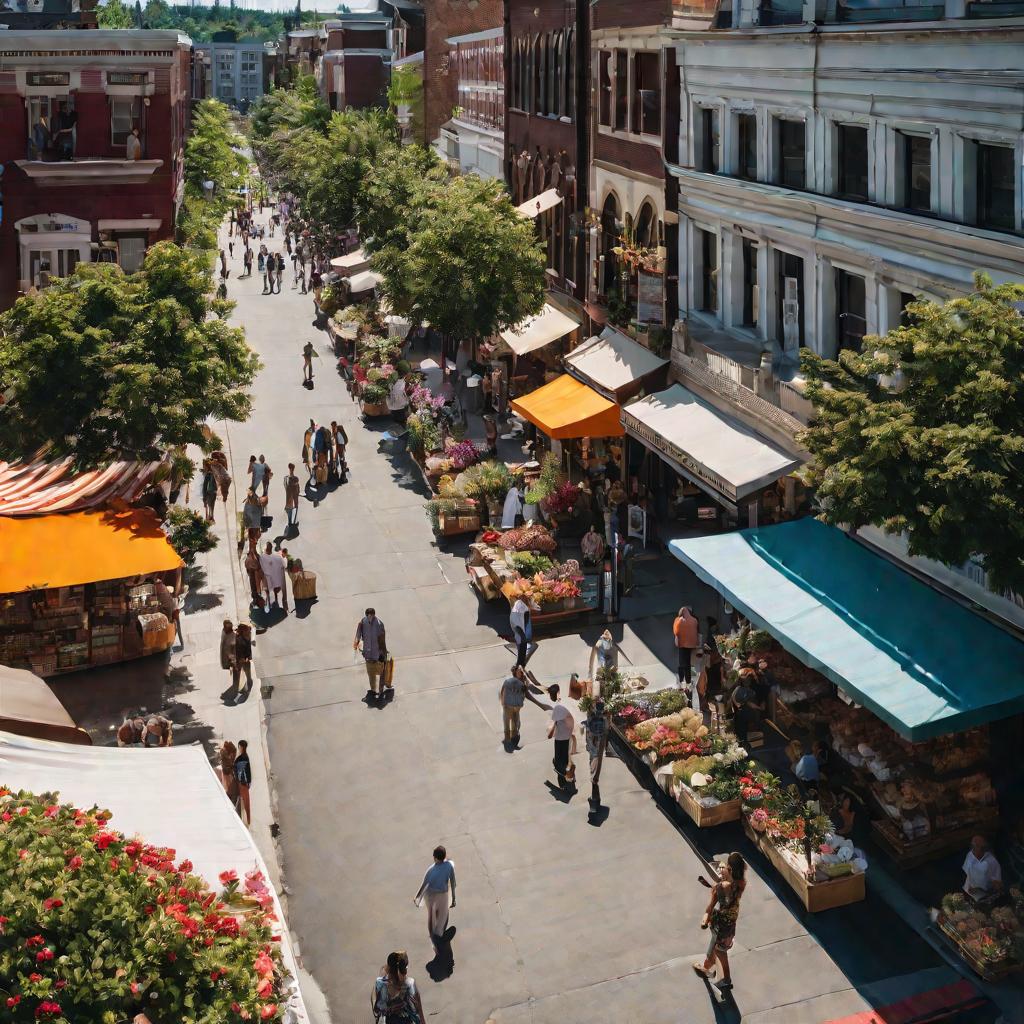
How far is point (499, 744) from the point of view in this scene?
21.9 meters

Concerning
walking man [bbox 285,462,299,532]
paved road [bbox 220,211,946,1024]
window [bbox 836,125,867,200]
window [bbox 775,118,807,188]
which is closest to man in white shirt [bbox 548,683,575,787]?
paved road [bbox 220,211,946,1024]

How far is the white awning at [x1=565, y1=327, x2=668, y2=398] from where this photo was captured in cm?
3041

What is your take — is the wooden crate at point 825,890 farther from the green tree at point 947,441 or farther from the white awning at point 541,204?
the white awning at point 541,204

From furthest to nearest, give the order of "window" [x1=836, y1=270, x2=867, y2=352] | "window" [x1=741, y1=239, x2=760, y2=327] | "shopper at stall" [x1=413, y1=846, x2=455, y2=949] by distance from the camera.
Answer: "window" [x1=741, y1=239, x2=760, y2=327] → "window" [x1=836, y1=270, x2=867, y2=352] → "shopper at stall" [x1=413, y1=846, x2=455, y2=949]

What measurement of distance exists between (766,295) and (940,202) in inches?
251

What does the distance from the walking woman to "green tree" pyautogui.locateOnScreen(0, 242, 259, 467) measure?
1322cm

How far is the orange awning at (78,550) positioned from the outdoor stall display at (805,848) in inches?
433

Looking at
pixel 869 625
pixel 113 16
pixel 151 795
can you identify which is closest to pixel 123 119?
pixel 869 625

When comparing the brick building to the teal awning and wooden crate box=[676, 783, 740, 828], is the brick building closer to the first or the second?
the teal awning

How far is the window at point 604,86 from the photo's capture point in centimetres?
3456

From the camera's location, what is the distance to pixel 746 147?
27.5 meters

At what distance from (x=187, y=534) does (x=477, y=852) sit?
11.9 meters

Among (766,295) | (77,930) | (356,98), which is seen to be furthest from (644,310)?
(356,98)

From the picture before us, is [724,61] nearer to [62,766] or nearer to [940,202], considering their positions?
[940,202]
